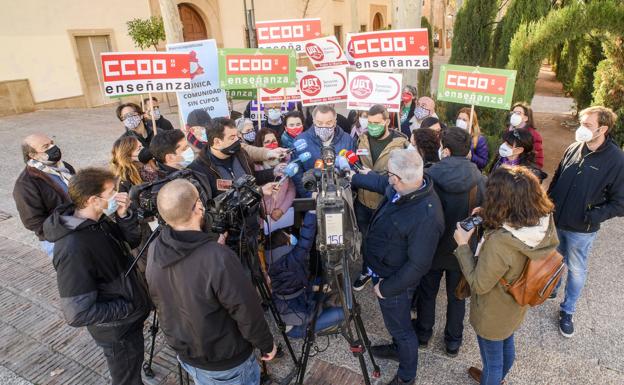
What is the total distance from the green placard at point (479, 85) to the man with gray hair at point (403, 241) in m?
2.73

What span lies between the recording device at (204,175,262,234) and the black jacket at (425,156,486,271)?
1364 mm

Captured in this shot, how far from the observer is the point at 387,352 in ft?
10.3

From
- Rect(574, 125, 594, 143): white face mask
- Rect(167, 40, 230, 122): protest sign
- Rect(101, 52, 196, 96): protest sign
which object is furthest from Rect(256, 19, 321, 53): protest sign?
Rect(574, 125, 594, 143): white face mask

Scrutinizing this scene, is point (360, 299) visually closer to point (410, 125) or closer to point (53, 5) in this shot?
point (410, 125)

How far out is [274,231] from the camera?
360 cm

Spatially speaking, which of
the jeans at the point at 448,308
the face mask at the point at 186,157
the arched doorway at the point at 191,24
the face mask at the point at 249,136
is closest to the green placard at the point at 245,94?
the face mask at the point at 249,136

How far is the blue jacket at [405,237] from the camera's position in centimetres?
245

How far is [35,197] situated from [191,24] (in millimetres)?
15716

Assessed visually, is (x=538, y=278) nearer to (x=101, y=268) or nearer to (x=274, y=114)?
(x=101, y=268)

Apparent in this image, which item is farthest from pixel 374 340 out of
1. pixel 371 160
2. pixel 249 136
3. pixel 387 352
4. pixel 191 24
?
pixel 191 24

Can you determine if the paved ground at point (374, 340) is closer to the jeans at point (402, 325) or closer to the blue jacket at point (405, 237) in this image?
the jeans at point (402, 325)

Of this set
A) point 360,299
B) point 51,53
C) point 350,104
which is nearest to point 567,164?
point 360,299

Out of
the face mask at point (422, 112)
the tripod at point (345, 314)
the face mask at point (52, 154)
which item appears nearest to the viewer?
the tripod at point (345, 314)

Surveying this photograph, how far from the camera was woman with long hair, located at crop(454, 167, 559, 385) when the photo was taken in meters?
2.14
